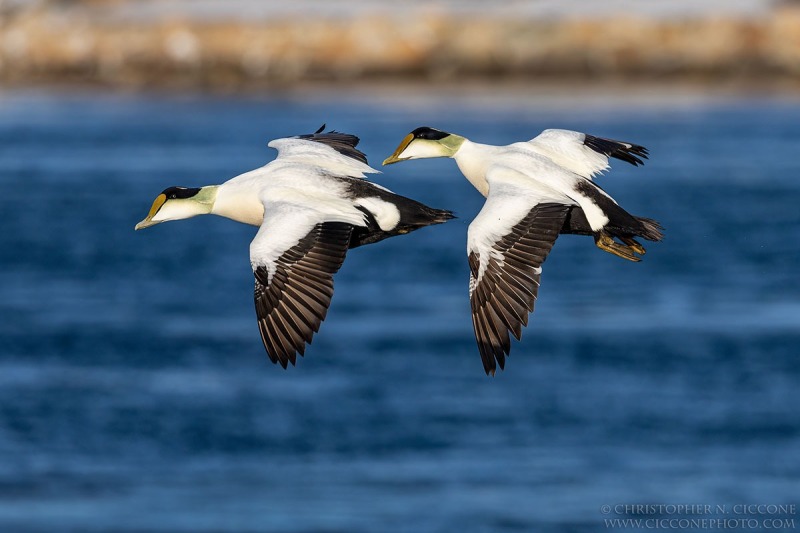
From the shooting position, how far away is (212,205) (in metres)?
8.07

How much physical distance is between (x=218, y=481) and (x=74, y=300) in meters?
14.6

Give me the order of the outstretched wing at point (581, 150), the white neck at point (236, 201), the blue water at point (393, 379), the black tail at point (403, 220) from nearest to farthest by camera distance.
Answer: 1. the black tail at point (403, 220)
2. the white neck at point (236, 201)
3. the outstretched wing at point (581, 150)
4. the blue water at point (393, 379)

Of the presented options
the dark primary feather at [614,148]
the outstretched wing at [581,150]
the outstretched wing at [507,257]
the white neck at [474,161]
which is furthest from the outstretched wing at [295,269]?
the dark primary feather at [614,148]

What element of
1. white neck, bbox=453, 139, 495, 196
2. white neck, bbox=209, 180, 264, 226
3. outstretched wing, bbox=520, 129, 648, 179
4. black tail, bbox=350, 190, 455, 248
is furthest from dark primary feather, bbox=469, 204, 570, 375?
white neck, bbox=209, 180, 264, 226

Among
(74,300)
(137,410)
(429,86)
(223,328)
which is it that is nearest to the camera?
(137,410)

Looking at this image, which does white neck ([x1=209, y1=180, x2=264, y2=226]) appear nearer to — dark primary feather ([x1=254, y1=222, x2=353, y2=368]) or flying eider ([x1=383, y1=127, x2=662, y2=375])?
dark primary feather ([x1=254, y1=222, x2=353, y2=368])

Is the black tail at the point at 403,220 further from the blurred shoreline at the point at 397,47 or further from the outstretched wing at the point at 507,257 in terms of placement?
the blurred shoreline at the point at 397,47

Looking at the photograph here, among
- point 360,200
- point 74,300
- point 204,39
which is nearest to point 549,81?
point 204,39

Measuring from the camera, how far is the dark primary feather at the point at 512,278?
299 inches

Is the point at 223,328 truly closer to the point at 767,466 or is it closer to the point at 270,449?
the point at 270,449

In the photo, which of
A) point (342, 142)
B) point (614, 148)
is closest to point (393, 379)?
point (342, 142)

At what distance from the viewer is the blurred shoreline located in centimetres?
6631

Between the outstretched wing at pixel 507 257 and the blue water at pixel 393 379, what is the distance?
78.6ft

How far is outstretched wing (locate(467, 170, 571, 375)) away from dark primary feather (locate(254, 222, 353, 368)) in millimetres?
626
